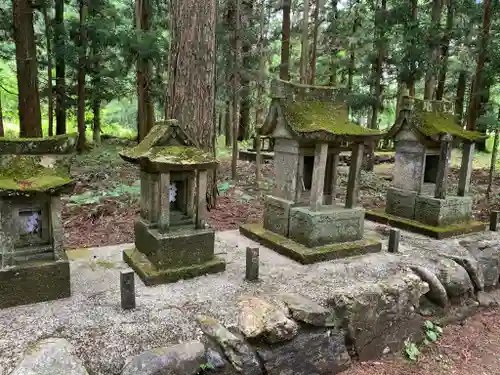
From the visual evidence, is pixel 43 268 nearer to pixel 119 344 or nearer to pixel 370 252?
pixel 119 344

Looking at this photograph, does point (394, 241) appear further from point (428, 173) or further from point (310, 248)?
point (428, 173)

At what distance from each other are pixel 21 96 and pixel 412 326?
11.3 metres

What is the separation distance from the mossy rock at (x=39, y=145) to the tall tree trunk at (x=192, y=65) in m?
3.39

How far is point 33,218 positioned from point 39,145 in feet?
3.19

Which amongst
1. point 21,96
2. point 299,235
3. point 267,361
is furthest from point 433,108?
point 21,96

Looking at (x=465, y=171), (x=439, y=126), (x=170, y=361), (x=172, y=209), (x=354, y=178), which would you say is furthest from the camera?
(x=465, y=171)

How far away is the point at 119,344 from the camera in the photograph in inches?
152

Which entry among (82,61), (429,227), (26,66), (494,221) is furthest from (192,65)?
(82,61)

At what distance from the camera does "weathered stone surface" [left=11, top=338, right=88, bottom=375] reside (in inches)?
132

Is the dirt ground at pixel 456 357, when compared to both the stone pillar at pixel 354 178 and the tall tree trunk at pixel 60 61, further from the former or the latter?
the tall tree trunk at pixel 60 61

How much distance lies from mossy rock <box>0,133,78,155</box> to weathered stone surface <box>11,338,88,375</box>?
2153mm

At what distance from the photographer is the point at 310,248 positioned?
21.6ft

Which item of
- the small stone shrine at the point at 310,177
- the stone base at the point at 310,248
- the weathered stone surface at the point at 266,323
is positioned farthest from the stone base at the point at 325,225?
the weathered stone surface at the point at 266,323

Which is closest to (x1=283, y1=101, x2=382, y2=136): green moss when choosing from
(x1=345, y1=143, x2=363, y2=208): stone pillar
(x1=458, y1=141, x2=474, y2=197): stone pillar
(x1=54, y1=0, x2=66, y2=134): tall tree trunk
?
(x1=345, y1=143, x2=363, y2=208): stone pillar
